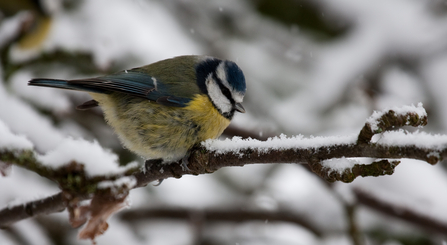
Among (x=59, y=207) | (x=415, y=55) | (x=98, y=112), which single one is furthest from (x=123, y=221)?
(x=415, y=55)

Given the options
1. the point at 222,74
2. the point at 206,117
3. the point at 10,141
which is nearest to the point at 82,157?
the point at 10,141

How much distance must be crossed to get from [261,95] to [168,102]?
7.26 feet

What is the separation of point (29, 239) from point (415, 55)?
4.15 meters

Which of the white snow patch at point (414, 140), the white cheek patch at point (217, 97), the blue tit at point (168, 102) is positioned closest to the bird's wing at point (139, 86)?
the blue tit at point (168, 102)

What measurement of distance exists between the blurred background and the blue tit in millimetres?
619

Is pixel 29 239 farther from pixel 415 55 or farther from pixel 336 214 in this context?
pixel 415 55

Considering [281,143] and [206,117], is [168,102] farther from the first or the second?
[281,143]

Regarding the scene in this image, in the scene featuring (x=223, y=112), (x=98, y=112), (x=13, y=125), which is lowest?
(x=13, y=125)

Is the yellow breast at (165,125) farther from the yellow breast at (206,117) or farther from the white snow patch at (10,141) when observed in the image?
the white snow patch at (10,141)

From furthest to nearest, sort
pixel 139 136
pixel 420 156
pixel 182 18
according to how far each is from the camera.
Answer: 1. pixel 182 18
2. pixel 139 136
3. pixel 420 156

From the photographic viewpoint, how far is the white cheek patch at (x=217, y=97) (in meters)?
2.65

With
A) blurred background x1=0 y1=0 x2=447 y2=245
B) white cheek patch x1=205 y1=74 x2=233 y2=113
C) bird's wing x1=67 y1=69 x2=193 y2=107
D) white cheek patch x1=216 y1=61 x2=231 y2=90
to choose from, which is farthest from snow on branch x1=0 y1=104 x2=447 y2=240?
blurred background x1=0 y1=0 x2=447 y2=245

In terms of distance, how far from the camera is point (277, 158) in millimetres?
1430

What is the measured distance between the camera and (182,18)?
4750 mm
